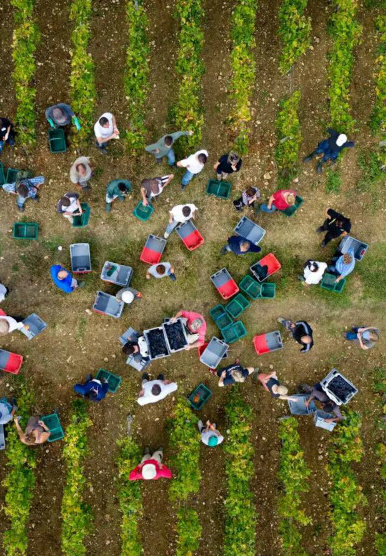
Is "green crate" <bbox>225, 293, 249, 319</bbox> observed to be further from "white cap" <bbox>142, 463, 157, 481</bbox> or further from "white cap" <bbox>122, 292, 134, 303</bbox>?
"white cap" <bbox>142, 463, 157, 481</bbox>

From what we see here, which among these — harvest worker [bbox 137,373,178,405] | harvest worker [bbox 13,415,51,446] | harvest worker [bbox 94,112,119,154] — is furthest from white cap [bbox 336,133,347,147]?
harvest worker [bbox 13,415,51,446]

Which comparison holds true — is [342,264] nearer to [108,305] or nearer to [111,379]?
[108,305]

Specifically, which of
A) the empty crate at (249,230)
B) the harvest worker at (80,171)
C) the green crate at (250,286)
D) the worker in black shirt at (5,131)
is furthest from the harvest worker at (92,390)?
the worker in black shirt at (5,131)

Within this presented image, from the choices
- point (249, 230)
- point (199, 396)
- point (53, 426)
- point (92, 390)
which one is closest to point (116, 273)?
point (92, 390)

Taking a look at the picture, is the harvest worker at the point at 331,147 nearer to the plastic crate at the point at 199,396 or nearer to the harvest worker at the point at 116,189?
the harvest worker at the point at 116,189

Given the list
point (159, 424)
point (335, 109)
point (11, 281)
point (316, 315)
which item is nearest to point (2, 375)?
point (11, 281)
